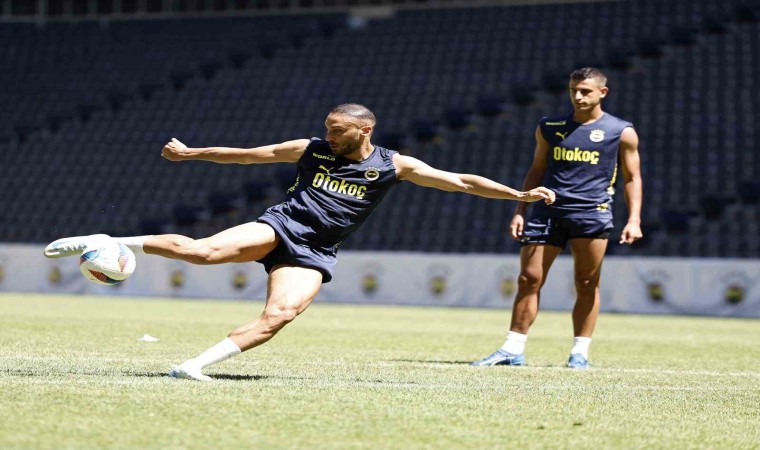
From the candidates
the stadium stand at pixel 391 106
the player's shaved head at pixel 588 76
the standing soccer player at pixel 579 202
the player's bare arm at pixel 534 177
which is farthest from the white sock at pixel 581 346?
the stadium stand at pixel 391 106

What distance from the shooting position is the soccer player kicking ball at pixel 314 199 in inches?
272

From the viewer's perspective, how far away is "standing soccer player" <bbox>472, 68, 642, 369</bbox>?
351 inches

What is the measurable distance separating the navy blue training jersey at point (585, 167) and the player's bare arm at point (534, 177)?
0.44 feet

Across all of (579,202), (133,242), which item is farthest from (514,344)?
(133,242)

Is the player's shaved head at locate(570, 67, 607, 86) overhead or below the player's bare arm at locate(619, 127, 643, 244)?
overhead

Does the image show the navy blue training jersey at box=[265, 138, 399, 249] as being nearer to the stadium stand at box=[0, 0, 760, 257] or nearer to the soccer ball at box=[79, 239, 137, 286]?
the soccer ball at box=[79, 239, 137, 286]

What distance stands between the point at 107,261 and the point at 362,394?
1535 millimetres

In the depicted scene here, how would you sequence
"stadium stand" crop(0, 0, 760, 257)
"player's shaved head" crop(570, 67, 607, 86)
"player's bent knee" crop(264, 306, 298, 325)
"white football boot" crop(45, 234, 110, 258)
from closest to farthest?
"white football boot" crop(45, 234, 110, 258) → "player's bent knee" crop(264, 306, 298, 325) → "player's shaved head" crop(570, 67, 607, 86) → "stadium stand" crop(0, 0, 760, 257)

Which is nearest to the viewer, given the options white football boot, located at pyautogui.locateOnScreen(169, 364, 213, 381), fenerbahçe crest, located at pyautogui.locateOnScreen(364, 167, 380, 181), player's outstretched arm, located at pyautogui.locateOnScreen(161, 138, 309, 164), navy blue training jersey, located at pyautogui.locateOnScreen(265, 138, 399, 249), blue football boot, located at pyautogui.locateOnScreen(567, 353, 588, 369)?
white football boot, located at pyautogui.locateOnScreen(169, 364, 213, 381)

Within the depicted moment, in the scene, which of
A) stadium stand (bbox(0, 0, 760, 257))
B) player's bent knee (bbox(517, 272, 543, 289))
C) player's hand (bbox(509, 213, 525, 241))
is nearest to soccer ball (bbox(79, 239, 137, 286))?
player's hand (bbox(509, 213, 525, 241))

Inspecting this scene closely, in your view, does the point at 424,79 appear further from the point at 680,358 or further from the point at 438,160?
the point at 680,358

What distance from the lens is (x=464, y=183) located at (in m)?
7.19

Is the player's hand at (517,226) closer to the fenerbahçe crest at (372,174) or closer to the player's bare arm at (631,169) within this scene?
the player's bare arm at (631,169)

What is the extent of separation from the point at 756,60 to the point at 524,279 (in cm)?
2060
